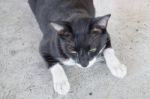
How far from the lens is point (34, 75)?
1437mm

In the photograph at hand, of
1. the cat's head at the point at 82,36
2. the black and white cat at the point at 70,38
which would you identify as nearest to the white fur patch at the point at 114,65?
the black and white cat at the point at 70,38

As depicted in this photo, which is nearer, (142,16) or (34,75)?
(34,75)

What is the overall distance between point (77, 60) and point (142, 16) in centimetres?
70

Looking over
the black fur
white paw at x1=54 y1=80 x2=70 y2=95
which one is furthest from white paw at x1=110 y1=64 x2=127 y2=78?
white paw at x1=54 y1=80 x2=70 y2=95

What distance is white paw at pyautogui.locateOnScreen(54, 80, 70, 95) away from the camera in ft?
4.31

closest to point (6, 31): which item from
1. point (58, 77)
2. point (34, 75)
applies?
point (34, 75)

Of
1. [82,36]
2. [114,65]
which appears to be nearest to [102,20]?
[82,36]

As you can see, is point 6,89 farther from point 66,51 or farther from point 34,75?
point 66,51

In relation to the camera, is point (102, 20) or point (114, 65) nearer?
point (102, 20)

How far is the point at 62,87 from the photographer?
1.32 meters

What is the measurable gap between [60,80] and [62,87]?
38 mm

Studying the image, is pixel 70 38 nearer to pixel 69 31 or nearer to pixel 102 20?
pixel 69 31

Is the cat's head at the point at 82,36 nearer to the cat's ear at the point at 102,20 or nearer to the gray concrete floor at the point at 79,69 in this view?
the cat's ear at the point at 102,20

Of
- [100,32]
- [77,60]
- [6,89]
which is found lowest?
[6,89]
